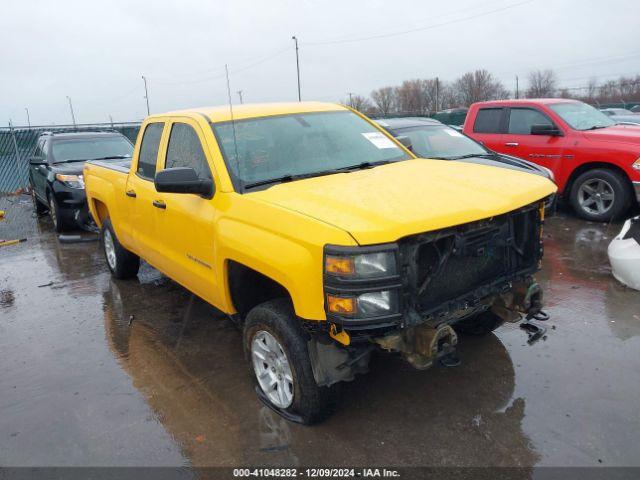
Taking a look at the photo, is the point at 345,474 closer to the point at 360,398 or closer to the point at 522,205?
the point at 360,398

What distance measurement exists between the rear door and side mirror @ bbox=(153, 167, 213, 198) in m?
6.75

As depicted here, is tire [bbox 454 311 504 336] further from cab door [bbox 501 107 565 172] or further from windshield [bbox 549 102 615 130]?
windshield [bbox 549 102 615 130]

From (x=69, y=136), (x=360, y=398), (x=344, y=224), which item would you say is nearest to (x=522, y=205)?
(x=344, y=224)

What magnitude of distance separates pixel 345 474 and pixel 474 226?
1564 millimetres

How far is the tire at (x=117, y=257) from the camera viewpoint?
610cm

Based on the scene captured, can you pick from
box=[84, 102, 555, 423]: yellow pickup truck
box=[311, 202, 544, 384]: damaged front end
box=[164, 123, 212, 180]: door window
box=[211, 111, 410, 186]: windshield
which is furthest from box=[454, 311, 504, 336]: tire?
box=[164, 123, 212, 180]: door window

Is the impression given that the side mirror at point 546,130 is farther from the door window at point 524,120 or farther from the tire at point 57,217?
the tire at point 57,217

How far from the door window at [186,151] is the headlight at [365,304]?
5.00ft

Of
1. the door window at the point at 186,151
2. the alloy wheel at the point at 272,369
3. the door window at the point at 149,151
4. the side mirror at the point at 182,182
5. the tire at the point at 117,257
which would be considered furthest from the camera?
the tire at the point at 117,257

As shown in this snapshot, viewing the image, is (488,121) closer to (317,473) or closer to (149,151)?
(149,151)

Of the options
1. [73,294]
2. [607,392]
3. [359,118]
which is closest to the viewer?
[607,392]

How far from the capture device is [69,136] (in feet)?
33.9

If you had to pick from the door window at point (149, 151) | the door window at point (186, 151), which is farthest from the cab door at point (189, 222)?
the door window at point (149, 151)

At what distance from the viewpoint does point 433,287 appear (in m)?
3.00
